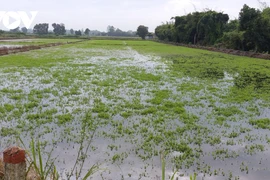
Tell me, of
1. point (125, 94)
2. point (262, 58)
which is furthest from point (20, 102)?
point (262, 58)

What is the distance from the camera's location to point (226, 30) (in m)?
51.0

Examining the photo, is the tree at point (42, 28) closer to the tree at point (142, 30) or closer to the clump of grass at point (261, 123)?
the tree at point (142, 30)

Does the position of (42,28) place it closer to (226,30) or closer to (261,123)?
(226,30)

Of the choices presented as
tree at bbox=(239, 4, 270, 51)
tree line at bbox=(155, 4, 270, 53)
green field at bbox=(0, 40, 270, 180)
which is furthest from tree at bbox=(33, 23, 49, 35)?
green field at bbox=(0, 40, 270, 180)

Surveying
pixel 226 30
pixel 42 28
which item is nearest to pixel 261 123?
pixel 226 30

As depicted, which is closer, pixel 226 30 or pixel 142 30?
pixel 226 30

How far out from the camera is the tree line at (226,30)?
Result: 31.7 metres

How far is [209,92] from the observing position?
11.6 meters

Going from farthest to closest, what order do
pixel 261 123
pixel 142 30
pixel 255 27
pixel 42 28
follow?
pixel 42 28, pixel 142 30, pixel 255 27, pixel 261 123

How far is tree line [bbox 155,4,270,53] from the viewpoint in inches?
1249

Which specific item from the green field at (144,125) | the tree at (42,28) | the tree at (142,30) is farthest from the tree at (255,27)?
the tree at (42,28)

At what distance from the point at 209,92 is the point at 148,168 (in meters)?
7.61

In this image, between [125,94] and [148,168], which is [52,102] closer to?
[125,94]

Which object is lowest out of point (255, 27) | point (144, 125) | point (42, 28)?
point (144, 125)
